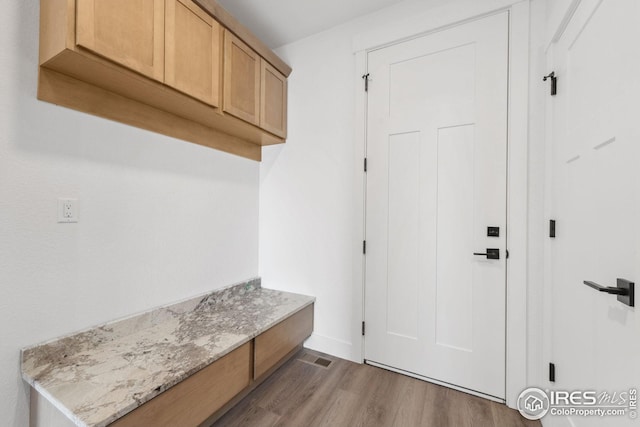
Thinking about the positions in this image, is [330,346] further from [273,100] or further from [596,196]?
[273,100]

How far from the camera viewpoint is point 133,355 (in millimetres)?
1384

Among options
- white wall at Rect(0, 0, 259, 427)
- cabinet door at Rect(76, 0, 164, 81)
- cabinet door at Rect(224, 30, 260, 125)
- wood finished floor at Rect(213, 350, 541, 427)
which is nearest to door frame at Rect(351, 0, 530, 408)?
wood finished floor at Rect(213, 350, 541, 427)

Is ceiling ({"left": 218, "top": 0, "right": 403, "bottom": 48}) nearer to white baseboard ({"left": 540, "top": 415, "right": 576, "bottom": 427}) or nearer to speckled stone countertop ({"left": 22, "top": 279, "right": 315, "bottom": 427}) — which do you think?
speckled stone countertop ({"left": 22, "top": 279, "right": 315, "bottom": 427})

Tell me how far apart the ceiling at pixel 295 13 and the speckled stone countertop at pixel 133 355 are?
233 cm

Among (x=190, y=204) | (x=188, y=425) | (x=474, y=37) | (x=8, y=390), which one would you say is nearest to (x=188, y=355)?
(x=188, y=425)

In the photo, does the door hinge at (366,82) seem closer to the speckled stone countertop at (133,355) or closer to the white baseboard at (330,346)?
the speckled stone countertop at (133,355)

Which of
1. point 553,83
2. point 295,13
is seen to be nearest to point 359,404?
point 553,83

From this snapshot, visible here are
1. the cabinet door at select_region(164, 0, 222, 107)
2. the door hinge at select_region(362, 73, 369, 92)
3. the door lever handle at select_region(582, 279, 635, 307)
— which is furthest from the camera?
the door hinge at select_region(362, 73, 369, 92)

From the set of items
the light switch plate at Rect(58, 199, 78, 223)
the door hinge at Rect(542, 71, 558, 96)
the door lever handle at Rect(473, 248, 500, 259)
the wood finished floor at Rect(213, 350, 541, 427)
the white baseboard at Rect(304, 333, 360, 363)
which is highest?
the door hinge at Rect(542, 71, 558, 96)

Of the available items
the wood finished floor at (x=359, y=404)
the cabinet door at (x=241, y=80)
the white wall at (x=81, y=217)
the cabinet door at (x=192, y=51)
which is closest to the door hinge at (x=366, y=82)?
the cabinet door at (x=241, y=80)

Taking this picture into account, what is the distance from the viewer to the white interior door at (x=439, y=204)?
1745 mm

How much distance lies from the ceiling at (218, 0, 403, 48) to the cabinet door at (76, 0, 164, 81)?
91cm

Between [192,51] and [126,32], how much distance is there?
14.9 inches

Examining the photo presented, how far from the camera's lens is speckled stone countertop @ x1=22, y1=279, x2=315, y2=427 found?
1.06 meters
